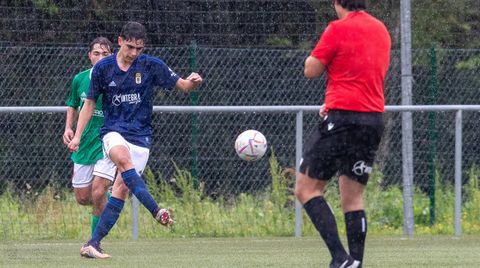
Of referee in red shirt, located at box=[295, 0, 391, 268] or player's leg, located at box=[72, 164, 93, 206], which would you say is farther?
player's leg, located at box=[72, 164, 93, 206]

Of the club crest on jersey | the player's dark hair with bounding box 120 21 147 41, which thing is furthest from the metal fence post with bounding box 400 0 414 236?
the player's dark hair with bounding box 120 21 147 41

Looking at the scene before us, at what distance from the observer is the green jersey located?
34.0ft

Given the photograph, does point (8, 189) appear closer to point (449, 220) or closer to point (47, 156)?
point (47, 156)

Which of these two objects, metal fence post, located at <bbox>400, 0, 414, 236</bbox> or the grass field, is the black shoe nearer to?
the grass field

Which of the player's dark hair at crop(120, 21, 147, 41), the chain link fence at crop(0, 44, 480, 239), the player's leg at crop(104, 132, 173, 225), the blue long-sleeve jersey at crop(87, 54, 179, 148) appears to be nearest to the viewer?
the player's leg at crop(104, 132, 173, 225)

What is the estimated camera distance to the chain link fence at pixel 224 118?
12469mm

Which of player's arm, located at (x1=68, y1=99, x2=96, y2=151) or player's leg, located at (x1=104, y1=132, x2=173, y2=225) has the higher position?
player's arm, located at (x1=68, y1=99, x2=96, y2=151)

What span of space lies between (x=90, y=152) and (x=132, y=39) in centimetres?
195

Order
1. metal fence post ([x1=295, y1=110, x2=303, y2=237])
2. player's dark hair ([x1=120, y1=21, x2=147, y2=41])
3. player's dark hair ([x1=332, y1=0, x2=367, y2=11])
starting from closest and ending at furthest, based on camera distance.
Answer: player's dark hair ([x1=332, y1=0, x2=367, y2=11]), player's dark hair ([x1=120, y1=21, x2=147, y2=41]), metal fence post ([x1=295, y1=110, x2=303, y2=237])

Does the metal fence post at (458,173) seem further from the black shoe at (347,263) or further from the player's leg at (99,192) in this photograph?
the black shoe at (347,263)

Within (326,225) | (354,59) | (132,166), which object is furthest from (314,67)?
(132,166)

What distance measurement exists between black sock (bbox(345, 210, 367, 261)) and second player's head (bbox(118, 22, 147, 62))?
283 cm

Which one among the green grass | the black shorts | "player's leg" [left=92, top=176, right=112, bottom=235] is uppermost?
the black shorts

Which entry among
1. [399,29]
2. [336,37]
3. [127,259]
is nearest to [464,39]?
[399,29]
